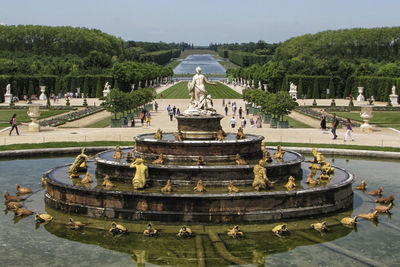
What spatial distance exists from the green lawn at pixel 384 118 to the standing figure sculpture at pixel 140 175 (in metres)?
35.4

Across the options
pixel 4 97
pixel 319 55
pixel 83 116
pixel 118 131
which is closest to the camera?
pixel 118 131

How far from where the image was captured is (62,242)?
17859 mm

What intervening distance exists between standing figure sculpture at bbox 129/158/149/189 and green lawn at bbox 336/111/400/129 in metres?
35.4

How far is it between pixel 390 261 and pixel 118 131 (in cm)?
3132

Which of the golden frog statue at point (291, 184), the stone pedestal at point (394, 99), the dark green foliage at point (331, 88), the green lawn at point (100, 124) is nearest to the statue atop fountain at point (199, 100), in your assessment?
the golden frog statue at point (291, 184)

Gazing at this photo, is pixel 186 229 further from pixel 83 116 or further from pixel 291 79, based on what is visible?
pixel 291 79

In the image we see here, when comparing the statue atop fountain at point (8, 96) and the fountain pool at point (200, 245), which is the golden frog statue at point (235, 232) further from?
the statue atop fountain at point (8, 96)

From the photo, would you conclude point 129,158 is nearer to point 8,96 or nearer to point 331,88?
point 8,96

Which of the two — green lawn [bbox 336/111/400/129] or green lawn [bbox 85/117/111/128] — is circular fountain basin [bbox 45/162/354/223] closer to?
green lawn [bbox 85/117/111/128]

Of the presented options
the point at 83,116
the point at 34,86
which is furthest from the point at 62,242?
the point at 34,86

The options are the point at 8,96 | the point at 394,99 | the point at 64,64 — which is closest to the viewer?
the point at 394,99

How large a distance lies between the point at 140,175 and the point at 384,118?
43731 millimetres

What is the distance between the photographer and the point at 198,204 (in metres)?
19.8

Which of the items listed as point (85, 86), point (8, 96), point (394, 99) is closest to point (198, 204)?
point (394, 99)
